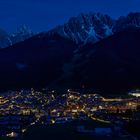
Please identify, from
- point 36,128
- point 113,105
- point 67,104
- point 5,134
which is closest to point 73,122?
point 36,128

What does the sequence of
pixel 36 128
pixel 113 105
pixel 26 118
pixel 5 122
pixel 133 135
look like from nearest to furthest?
pixel 133 135 → pixel 36 128 → pixel 5 122 → pixel 26 118 → pixel 113 105

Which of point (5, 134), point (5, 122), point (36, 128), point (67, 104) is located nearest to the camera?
point (5, 134)

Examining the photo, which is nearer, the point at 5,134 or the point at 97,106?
the point at 5,134

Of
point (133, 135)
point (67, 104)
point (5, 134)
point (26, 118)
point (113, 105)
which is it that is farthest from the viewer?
point (67, 104)

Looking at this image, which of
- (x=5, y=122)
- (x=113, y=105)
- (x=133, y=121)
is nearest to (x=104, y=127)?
(x=133, y=121)

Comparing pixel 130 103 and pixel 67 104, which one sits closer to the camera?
pixel 130 103

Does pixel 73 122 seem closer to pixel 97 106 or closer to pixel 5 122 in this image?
pixel 5 122

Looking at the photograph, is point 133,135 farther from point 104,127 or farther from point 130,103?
point 130,103

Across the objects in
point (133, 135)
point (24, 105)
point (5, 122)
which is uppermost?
point (24, 105)

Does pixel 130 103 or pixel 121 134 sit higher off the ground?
pixel 130 103
